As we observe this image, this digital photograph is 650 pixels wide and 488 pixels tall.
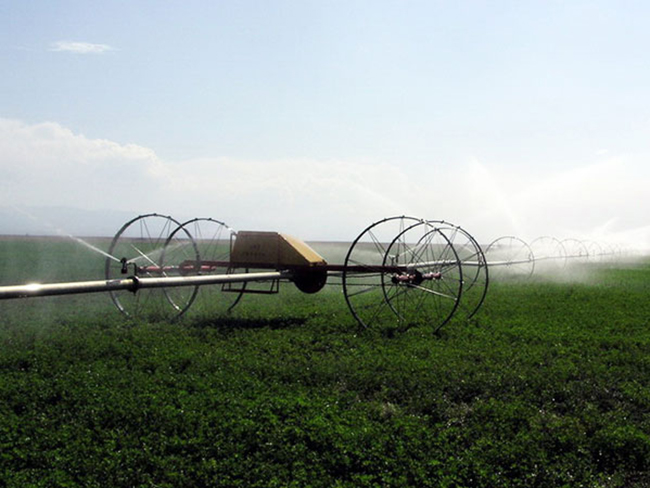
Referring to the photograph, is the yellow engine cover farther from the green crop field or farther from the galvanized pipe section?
the green crop field

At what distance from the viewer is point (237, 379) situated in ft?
29.3

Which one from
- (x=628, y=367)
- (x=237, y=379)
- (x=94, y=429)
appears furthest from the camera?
(x=628, y=367)

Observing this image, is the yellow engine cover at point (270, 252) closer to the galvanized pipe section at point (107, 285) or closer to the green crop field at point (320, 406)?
the galvanized pipe section at point (107, 285)

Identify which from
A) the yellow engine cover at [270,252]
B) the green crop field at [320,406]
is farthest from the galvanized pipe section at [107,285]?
the green crop field at [320,406]

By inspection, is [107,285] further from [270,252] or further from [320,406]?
[270,252]

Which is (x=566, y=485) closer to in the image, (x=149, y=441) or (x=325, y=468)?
(x=325, y=468)

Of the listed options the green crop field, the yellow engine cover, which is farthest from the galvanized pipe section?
the green crop field

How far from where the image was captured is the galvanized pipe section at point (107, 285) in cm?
738

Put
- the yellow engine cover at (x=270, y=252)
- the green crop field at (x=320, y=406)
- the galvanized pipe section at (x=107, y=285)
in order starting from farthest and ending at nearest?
the yellow engine cover at (x=270, y=252), the galvanized pipe section at (x=107, y=285), the green crop field at (x=320, y=406)

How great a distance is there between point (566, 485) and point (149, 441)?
4.49 meters

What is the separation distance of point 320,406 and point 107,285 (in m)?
3.79

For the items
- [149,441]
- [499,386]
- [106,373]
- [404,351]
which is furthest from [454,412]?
[106,373]

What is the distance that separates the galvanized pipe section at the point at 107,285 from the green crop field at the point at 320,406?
1.25 m

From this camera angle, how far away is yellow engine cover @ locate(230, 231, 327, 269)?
1448cm
